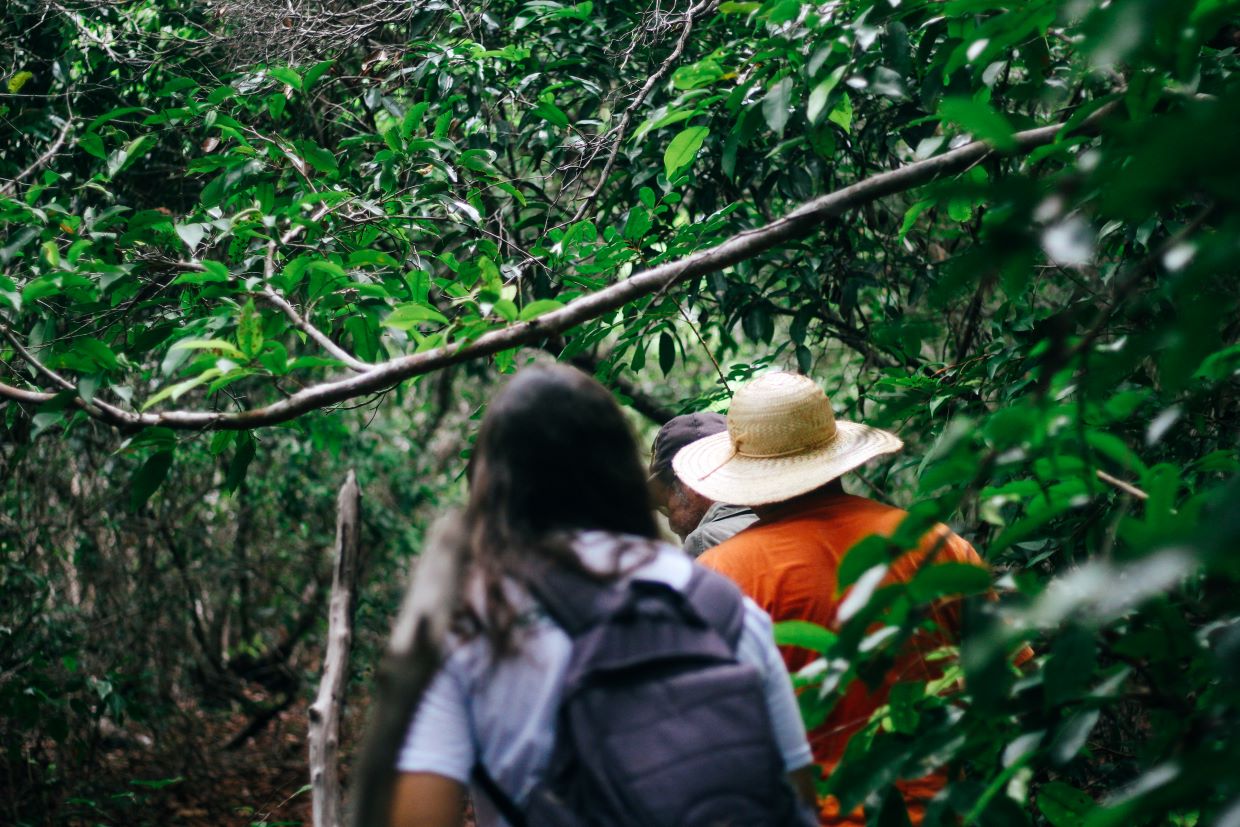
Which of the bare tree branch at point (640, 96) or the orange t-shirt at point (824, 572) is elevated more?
the bare tree branch at point (640, 96)

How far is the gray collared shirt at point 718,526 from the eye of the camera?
3.06m

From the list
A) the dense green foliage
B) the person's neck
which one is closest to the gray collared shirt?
the dense green foliage

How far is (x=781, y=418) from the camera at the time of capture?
2.47 m

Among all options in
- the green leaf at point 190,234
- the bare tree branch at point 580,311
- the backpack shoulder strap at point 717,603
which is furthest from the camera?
the green leaf at point 190,234

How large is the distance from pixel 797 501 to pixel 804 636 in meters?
0.72

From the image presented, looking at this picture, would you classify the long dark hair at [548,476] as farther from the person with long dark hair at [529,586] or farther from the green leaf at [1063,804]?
the green leaf at [1063,804]

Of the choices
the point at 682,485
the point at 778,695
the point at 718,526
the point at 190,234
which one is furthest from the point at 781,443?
the point at 190,234

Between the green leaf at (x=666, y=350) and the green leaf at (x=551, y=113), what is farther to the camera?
the green leaf at (x=666, y=350)

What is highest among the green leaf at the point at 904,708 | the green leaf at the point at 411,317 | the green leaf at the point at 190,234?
the green leaf at the point at 411,317

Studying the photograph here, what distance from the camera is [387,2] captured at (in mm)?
4566

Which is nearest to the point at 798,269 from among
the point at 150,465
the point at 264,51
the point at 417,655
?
the point at 264,51

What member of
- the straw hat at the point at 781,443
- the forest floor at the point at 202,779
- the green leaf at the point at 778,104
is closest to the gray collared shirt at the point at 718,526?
the straw hat at the point at 781,443

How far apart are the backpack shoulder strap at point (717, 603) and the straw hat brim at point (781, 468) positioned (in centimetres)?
83

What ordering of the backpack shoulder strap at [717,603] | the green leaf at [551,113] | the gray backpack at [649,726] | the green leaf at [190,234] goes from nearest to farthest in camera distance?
the gray backpack at [649,726]
the backpack shoulder strap at [717,603]
the green leaf at [190,234]
the green leaf at [551,113]
